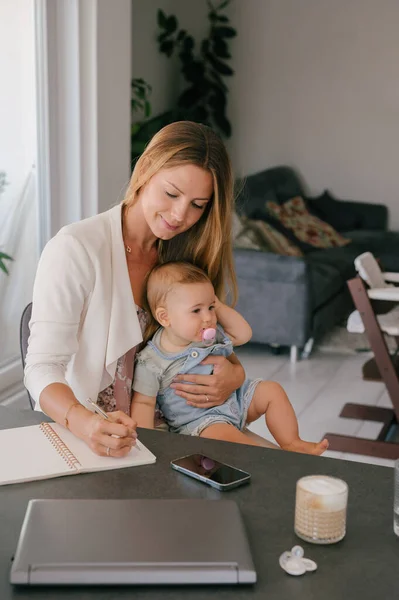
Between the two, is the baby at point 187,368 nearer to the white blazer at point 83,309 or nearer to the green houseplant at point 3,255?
the white blazer at point 83,309

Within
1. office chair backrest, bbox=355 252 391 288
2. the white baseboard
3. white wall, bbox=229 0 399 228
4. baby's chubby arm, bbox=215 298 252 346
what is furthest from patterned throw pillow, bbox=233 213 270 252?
baby's chubby arm, bbox=215 298 252 346

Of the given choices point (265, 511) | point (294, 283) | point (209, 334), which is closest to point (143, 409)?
point (209, 334)

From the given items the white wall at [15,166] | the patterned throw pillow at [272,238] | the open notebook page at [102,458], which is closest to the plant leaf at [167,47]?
the patterned throw pillow at [272,238]

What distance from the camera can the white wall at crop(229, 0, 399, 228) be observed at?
671 cm

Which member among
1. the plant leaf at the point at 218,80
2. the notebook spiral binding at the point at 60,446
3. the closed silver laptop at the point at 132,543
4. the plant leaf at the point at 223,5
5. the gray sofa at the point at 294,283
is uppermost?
the plant leaf at the point at 223,5

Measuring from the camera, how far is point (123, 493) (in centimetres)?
123

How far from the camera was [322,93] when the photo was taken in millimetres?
6891

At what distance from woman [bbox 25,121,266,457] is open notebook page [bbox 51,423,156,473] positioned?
17 centimetres

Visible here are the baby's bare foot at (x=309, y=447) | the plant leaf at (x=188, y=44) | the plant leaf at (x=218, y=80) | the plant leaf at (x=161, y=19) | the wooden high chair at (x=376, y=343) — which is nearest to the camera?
the baby's bare foot at (x=309, y=447)

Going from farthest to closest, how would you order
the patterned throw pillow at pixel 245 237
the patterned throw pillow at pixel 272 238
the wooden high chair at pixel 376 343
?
1. the patterned throw pillow at pixel 272 238
2. the patterned throw pillow at pixel 245 237
3. the wooden high chair at pixel 376 343

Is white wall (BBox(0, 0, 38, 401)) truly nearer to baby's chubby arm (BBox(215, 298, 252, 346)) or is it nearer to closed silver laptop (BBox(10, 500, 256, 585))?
baby's chubby arm (BBox(215, 298, 252, 346))

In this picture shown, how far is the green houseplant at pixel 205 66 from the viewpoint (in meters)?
6.27

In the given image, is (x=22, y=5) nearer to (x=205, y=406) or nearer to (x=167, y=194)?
(x=167, y=194)

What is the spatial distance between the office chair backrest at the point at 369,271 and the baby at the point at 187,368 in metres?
1.58
